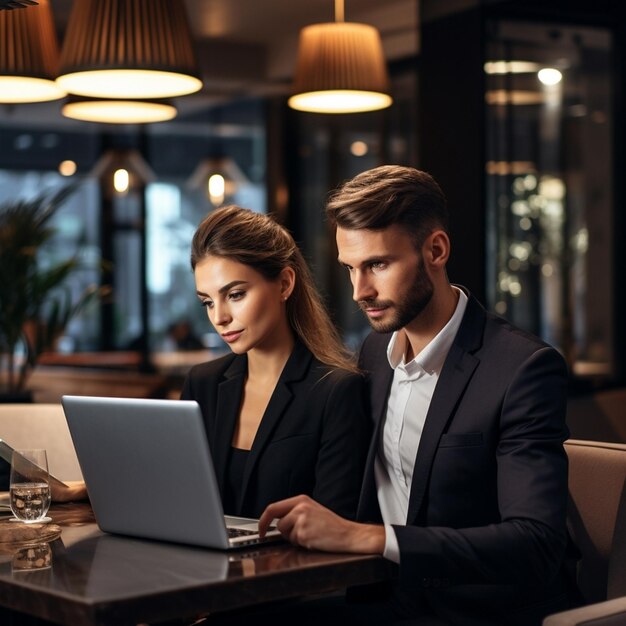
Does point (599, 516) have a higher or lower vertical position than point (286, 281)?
lower

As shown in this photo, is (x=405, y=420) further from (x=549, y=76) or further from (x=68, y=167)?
(x=68, y=167)

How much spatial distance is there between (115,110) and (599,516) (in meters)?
3.08

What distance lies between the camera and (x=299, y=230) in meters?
10.1

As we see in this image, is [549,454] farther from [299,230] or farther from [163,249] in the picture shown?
[163,249]

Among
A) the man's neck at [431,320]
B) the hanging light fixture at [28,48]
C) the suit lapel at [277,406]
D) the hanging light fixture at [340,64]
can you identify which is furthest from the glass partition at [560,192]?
the man's neck at [431,320]

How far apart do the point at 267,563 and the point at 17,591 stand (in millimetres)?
396

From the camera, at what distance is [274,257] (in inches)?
102

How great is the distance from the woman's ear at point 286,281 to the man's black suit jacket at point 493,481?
46cm

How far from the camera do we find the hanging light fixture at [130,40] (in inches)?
123

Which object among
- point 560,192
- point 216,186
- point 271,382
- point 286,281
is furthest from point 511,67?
point 216,186

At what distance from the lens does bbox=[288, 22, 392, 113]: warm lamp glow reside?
4.87 meters

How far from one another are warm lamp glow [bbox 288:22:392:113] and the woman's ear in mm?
2351

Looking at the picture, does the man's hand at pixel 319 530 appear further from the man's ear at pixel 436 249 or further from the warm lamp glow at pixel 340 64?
the warm lamp glow at pixel 340 64

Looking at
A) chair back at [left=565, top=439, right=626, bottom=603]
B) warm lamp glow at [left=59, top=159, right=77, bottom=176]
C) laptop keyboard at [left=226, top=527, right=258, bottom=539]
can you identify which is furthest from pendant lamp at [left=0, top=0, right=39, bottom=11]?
warm lamp glow at [left=59, top=159, right=77, bottom=176]
